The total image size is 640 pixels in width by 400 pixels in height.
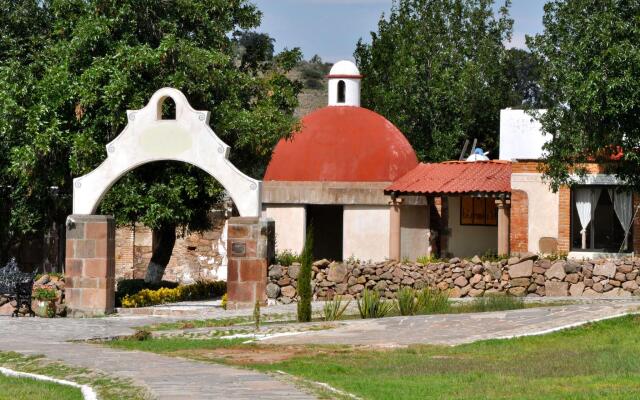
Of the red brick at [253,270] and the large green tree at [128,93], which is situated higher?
the large green tree at [128,93]

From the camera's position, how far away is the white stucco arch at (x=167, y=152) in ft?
88.6

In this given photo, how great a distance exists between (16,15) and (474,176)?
42.8 feet

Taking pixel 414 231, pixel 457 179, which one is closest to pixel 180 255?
pixel 414 231

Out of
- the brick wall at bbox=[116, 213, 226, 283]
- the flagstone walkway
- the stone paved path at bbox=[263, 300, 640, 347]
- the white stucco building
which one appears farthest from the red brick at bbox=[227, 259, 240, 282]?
the brick wall at bbox=[116, 213, 226, 283]

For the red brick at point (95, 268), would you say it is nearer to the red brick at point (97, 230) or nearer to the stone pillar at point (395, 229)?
the red brick at point (97, 230)

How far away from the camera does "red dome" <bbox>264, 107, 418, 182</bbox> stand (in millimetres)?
37500

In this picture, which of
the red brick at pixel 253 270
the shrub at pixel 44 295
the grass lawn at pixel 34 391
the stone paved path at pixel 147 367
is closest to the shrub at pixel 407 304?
the red brick at pixel 253 270

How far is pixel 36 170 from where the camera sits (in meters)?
30.0

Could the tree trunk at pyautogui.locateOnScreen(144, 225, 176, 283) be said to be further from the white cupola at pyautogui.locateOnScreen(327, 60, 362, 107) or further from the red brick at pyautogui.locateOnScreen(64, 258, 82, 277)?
the white cupola at pyautogui.locateOnScreen(327, 60, 362, 107)

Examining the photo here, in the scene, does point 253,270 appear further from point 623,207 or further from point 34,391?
point 34,391

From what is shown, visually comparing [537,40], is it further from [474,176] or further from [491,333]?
[491,333]

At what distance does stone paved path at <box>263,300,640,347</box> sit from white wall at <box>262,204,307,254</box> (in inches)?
597

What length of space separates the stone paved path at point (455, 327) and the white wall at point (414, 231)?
47.5 feet

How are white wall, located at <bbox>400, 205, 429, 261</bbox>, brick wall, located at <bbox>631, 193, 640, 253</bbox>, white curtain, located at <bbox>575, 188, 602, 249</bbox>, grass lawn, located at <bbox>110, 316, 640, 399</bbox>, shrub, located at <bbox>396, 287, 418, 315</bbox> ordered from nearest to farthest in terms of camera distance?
grass lawn, located at <bbox>110, 316, 640, 399</bbox>
shrub, located at <bbox>396, 287, 418, 315</bbox>
brick wall, located at <bbox>631, 193, 640, 253</bbox>
white curtain, located at <bbox>575, 188, 602, 249</bbox>
white wall, located at <bbox>400, 205, 429, 261</bbox>
